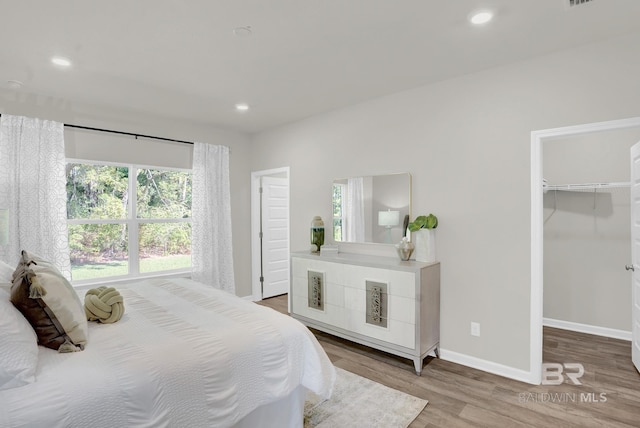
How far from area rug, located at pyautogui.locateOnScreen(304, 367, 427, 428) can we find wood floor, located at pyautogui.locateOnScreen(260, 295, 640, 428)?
0.09 m

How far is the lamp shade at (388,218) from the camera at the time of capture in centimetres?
354

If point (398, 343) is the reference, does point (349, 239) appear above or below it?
above

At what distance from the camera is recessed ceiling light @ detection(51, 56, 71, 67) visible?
267cm

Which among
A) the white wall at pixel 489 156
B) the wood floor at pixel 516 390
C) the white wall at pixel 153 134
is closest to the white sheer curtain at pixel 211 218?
the white wall at pixel 153 134

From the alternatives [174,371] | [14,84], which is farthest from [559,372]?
[14,84]

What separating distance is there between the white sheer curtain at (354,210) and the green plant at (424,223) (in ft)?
2.45

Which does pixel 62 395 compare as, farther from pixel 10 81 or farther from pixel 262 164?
pixel 262 164

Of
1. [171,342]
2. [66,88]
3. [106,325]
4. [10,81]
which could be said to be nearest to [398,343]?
[171,342]

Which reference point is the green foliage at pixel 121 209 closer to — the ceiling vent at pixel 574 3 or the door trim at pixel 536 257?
the door trim at pixel 536 257

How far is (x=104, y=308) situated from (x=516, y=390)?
2940mm

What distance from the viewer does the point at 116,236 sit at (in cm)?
421

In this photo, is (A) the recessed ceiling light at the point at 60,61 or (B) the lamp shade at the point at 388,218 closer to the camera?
(A) the recessed ceiling light at the point at 60,61

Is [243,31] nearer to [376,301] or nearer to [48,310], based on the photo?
[48,310]

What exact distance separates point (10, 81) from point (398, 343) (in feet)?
13.9
